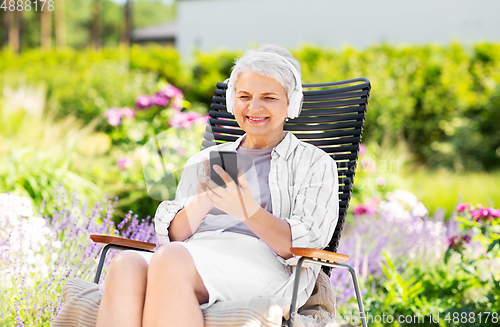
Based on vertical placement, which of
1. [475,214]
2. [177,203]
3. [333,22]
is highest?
[333,22]

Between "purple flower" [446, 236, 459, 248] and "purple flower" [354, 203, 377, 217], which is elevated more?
"purple flower" [446, 236, 459, 248]

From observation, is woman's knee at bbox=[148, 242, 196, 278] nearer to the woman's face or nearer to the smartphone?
the smartphone

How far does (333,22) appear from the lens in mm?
14398

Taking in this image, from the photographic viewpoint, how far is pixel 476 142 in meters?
7.92

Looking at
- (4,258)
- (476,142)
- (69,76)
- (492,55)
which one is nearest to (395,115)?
(476,142)

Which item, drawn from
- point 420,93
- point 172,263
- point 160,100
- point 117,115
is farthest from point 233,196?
point 420,93

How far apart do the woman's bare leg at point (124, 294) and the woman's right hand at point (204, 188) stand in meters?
0.33

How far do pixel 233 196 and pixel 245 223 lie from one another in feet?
0.37

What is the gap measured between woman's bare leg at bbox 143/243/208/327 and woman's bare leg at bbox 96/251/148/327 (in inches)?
2.0

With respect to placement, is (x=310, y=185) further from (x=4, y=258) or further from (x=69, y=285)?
(x=4, y=258)

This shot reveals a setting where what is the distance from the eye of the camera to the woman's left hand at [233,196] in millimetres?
1604

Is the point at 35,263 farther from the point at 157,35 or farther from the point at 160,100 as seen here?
the point at 157,35

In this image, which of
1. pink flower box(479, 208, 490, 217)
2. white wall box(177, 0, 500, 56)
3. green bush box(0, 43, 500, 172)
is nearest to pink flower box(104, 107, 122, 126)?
pink flower box(479, 208, 490, 217)

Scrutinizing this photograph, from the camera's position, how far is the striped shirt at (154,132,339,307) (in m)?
1.75
